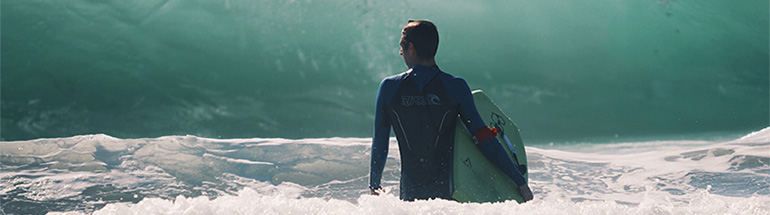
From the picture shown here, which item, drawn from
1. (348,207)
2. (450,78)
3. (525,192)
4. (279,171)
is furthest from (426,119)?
(279,171)

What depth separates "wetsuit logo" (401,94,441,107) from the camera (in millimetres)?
2586

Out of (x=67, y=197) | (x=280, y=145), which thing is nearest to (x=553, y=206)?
(x=67, y=197)

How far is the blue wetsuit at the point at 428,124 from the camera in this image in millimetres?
2580

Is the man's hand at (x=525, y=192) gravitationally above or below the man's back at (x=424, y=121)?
below

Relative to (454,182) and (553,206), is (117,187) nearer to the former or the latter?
(454,182)

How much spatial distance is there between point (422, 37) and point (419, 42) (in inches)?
1.3

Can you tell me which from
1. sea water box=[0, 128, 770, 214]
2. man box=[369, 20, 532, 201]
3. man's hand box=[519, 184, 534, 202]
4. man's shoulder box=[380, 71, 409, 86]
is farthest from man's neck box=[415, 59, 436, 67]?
sea water box=[0, 128, 770, 214]

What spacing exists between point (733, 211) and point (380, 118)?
1706 mm

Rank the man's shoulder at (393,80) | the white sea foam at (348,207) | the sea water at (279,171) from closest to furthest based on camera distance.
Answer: the white sea foam at (348,207), the man's shoulder at (393,80), the sea water at (279,171)

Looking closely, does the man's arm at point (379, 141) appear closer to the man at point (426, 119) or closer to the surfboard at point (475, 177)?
the man at point (426, 119)

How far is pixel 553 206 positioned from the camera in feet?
3.76

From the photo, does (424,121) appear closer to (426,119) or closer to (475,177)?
(426,119)

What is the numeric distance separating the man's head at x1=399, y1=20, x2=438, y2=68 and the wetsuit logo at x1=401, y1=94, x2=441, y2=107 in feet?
0.49

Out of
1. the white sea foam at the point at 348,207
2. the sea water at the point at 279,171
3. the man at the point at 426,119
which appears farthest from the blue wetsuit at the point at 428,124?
the sea water at the point at 279,171
